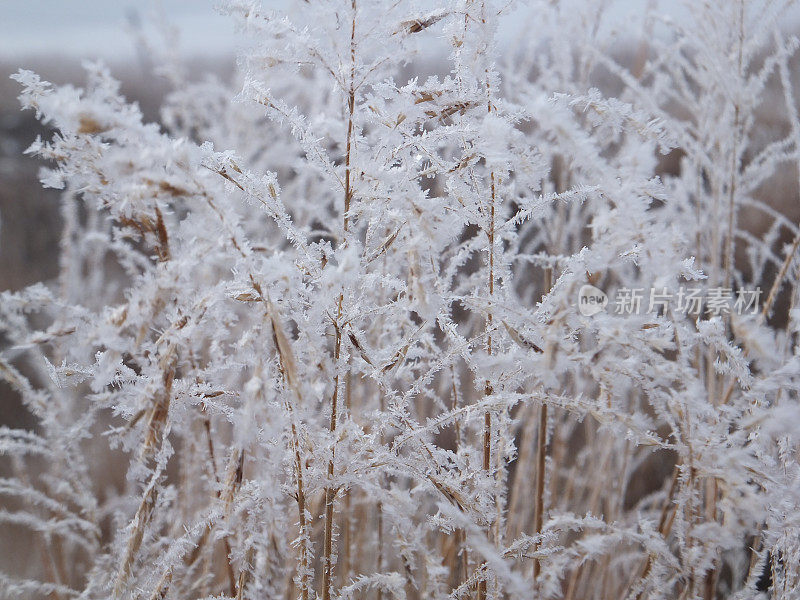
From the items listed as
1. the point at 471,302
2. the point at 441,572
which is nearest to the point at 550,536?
the point at 441,572

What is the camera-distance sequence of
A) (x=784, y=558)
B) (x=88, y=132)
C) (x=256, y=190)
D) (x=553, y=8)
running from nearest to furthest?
(x=88, y=132) < (x=256, y=190) < (x=784, y=558) < (x=553, y=8)

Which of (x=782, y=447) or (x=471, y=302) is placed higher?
(x=471, y=302)

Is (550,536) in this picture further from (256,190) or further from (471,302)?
(256,190)

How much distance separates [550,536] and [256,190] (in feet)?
1.37

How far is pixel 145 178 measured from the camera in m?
0.41

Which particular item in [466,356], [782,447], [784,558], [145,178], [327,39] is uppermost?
[327,39]

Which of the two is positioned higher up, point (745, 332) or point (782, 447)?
point (745, 332)

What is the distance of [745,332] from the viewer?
43 centimetres

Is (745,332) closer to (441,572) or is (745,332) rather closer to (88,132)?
(441,572)

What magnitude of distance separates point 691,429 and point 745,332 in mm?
138

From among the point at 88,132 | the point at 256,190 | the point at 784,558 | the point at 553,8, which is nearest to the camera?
the point at 88,132

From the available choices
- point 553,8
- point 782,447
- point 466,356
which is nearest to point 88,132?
point 466,356

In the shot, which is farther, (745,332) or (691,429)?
(691,429)

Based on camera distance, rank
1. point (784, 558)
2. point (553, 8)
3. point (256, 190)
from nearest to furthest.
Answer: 1. point (256, 190)
2. point (784, 558)
3. point (553, 8)
